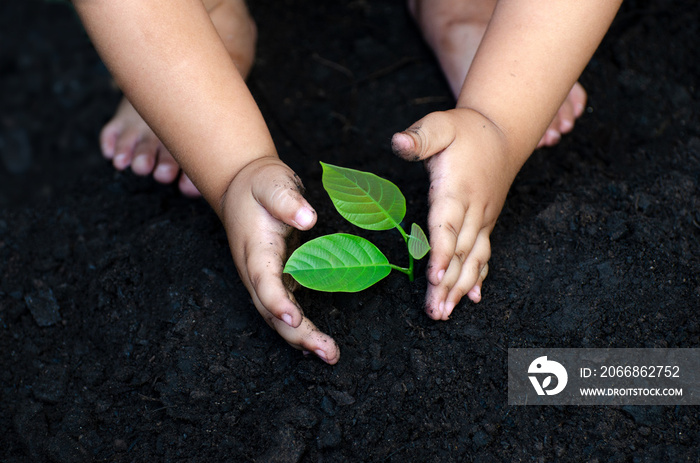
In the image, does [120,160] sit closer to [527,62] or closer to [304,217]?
[304,217]

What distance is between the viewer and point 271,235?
113 cm

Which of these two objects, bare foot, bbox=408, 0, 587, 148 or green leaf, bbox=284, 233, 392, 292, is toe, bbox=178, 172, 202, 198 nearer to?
green leaf, bbox=284, 233, 392, 292

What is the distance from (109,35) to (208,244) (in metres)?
0.50

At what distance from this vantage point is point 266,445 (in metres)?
1.15

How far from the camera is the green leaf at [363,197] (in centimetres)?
113

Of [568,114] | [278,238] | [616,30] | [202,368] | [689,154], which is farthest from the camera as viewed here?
[616,30]

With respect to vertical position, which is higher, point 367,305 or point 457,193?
point 457,193

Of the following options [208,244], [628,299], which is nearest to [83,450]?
[208,244]

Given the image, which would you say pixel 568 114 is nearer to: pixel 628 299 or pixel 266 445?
pixel 628 299

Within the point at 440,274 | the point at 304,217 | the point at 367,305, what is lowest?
A: the point at 367,305

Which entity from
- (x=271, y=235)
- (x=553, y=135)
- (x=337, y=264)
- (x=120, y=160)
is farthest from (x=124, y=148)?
(x=553, y=135)
